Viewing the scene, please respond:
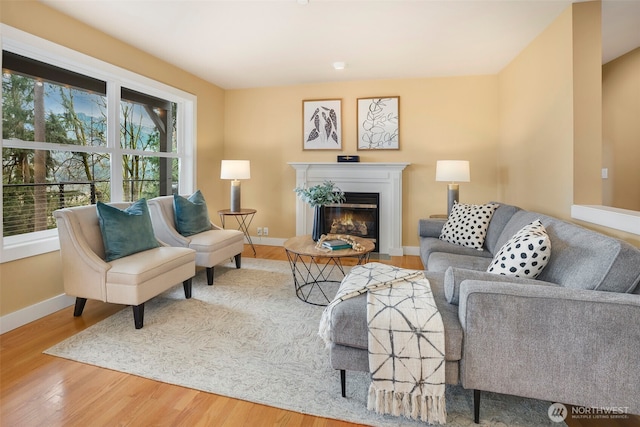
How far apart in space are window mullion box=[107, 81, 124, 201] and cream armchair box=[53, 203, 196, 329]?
2.87ft

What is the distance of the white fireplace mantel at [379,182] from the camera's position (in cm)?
454

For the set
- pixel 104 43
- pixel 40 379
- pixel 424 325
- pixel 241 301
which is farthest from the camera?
pixel 104 43

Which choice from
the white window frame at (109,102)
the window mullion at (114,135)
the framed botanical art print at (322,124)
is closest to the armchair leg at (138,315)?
the white window frame at (109,102)

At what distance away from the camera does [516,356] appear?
1.35 m

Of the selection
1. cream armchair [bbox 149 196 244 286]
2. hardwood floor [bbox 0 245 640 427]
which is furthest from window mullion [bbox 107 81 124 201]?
hardwood floor [bbox 0 245 640 427]

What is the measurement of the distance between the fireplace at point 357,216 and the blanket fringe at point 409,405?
324 centimetres

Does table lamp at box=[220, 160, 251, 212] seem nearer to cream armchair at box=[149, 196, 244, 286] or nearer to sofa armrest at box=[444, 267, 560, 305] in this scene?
cream armchair at box=[149, 196, 244, 286]

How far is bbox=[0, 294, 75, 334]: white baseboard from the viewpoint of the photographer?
7.63ft

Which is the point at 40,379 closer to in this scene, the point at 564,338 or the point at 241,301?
the point at 241,301

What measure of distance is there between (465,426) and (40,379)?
7.42 feet

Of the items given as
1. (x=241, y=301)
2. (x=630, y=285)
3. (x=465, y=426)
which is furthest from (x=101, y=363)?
(x=630, y=285)

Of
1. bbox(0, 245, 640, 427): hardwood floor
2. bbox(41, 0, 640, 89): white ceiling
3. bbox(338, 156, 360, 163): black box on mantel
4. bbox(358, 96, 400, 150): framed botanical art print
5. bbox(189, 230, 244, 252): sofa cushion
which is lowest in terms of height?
bbox(0, 245, 640, 427): hardwood floor

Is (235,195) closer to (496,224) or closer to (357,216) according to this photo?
(357,216)

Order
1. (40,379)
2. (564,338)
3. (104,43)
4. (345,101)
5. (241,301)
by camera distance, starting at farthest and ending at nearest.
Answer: (345,101), (104,43), (241,301), (40,379), (564,338)
